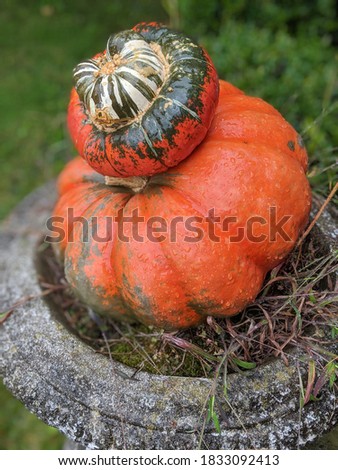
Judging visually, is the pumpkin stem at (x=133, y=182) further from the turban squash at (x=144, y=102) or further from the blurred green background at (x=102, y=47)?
the blurred green background at (x=102, y=47)

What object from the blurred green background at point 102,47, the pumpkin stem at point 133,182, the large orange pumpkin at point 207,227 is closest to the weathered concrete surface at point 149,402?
the large orange pumpkin at point 207,227

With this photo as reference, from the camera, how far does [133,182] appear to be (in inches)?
56.3

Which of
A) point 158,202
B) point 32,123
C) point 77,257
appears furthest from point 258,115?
point 32,123

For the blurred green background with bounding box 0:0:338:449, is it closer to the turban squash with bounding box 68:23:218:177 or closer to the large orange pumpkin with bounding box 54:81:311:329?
the large orange pumpkin with bounding box 54:81:311:329

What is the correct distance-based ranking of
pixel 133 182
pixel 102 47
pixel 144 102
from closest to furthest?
pixel 144 102 → pixel 133 182 → pixel 102 47

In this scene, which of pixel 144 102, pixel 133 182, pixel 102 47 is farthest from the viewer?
pixel 102 47

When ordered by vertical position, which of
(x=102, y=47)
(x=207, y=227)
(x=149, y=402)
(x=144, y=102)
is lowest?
(x=102, y=47)

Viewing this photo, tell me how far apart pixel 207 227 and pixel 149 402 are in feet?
1.49

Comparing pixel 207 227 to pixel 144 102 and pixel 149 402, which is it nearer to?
pixel 144 102

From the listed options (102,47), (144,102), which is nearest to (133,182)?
(144,102)

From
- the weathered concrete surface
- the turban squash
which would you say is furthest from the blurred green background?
the turban squash

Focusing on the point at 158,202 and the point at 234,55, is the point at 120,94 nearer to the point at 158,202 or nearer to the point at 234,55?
the point at 158,202

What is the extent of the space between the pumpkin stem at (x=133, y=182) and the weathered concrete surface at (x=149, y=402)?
46 cm

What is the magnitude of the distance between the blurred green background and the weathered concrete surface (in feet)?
1.04
